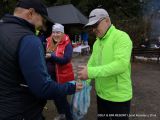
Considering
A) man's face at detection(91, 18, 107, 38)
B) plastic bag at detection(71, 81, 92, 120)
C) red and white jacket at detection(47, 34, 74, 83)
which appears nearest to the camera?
man's face at detection(91, 18, 107, 38)

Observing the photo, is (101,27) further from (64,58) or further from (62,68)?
(62,68)

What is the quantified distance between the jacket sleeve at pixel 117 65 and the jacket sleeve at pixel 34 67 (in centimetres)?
78

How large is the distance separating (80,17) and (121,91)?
16.7 metres

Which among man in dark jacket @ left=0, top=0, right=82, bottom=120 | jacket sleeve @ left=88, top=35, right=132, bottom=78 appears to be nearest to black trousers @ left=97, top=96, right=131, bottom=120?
jacket sleeve @ left=88, top=35, right=132, bottom=78

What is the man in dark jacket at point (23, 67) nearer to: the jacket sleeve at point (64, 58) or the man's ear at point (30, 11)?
the man's ear at point (30, 11)

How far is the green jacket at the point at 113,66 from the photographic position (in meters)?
3.47

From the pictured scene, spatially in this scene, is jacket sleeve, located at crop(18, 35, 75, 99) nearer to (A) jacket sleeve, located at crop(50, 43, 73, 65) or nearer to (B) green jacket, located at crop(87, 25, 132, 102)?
(B) green jacket, located at crop(87, 25, 132, 102)

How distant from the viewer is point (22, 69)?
2631 millimetres

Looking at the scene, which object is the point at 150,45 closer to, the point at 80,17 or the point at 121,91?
the point at 80,17

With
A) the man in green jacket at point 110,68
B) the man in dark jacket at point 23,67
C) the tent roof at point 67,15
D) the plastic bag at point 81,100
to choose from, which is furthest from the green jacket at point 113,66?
the tent roof at point 67,15

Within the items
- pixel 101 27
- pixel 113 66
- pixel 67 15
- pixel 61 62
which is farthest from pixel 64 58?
pixel 67 15

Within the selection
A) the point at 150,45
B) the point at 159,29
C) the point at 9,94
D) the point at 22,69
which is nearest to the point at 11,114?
the point at 9,94

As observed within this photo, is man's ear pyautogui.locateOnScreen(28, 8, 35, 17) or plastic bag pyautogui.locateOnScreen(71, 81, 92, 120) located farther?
plastic bag pyautogui.locateOnScreen(71, 81, 92, 120)

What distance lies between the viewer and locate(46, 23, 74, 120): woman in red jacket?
5320 mm
